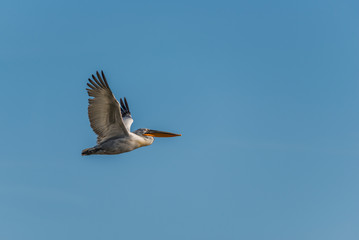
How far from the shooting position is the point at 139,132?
2534 cm

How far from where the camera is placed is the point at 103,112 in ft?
74.1

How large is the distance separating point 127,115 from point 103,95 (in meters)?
5.58

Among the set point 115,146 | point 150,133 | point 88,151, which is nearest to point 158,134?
point 150,133

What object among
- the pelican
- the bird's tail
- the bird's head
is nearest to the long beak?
the bird's head

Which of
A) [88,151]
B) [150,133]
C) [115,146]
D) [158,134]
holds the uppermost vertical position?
[158,134]

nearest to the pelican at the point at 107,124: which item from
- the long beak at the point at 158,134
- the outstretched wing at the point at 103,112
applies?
the outstretched wing at the point at 103,112

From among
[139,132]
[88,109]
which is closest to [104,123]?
[88,109]

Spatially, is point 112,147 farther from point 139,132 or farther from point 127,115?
point 127,115

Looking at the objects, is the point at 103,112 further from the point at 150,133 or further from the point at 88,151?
the point at 150,133

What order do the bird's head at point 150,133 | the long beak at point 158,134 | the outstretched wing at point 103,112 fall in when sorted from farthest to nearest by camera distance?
the long beak at point 158,134 < the bird's head at point 150,133 < the outstretched wing at point 103,112

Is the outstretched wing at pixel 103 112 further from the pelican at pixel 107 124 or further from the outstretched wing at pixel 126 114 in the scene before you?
the outstretched wing at pixel 126 114

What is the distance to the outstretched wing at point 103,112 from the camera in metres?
22.1

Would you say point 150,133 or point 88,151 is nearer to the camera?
point 88,151

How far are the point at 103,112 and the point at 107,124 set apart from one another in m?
0.63
